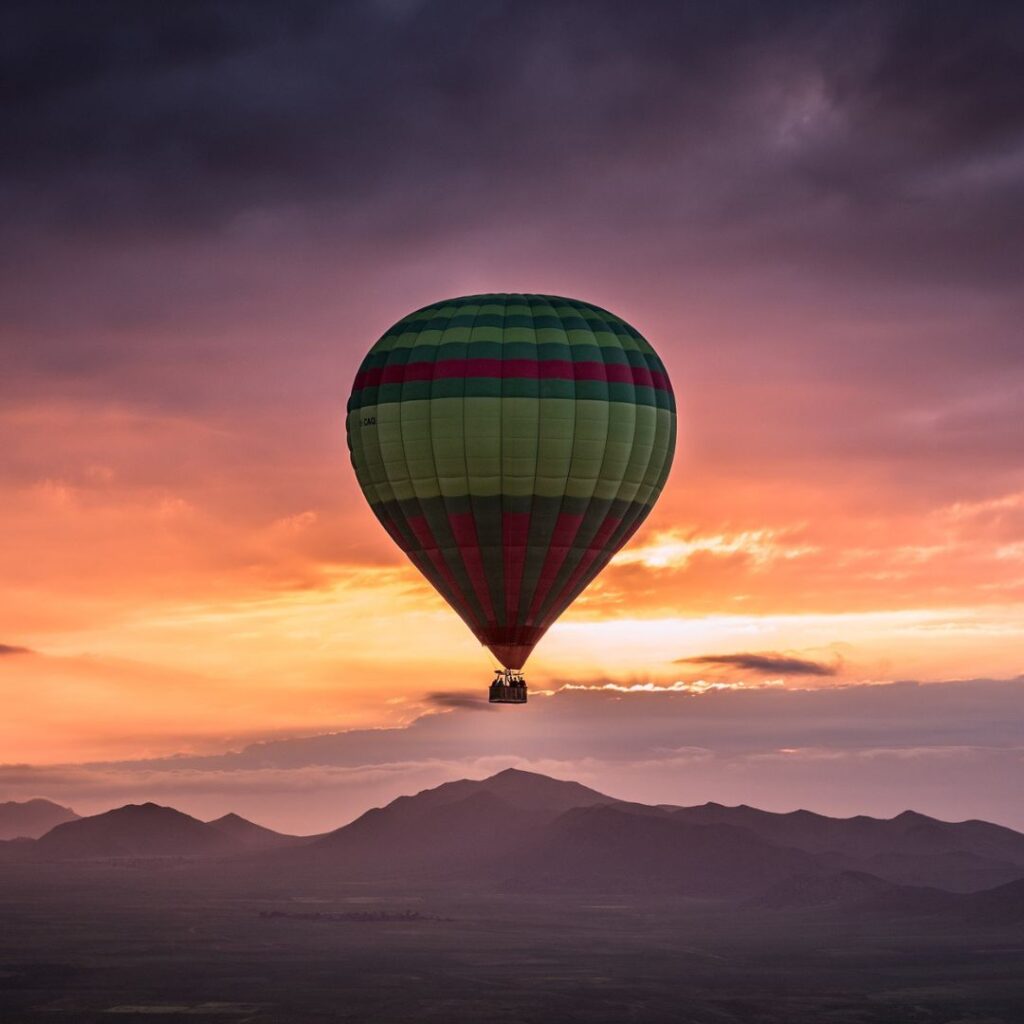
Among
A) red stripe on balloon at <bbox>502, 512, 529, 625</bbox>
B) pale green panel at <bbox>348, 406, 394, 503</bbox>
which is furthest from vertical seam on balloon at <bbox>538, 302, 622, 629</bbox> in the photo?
pale green panel at <bbox>348, 406, 394, 503</bbox>

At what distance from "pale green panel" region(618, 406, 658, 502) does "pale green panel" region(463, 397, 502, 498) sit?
7.37 meters

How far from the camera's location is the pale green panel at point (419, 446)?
83938 millimetres

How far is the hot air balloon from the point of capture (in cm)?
8312

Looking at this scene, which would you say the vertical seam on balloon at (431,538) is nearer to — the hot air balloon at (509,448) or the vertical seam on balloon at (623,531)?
the hot air balloon at (509,448)

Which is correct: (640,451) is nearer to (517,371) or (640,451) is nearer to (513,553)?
(517,371)

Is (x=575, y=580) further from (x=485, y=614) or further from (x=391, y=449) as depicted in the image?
(x=391, y=449)

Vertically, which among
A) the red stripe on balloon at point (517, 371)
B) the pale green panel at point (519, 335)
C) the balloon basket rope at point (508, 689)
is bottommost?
the balloon basket rope at point (508, 689)

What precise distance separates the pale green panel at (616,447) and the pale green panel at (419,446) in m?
8.70

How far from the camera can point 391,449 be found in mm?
85375

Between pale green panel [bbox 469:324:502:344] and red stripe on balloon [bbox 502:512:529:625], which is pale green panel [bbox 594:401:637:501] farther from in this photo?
pale green panel [bbox 469:324:502:344]

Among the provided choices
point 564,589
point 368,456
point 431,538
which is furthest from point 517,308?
point 564,589

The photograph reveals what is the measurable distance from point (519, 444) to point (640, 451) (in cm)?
722

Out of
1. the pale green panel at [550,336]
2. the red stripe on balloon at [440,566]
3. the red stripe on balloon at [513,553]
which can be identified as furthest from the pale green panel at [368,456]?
the pale green panel at [550,336]

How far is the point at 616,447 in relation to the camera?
85.0 m
